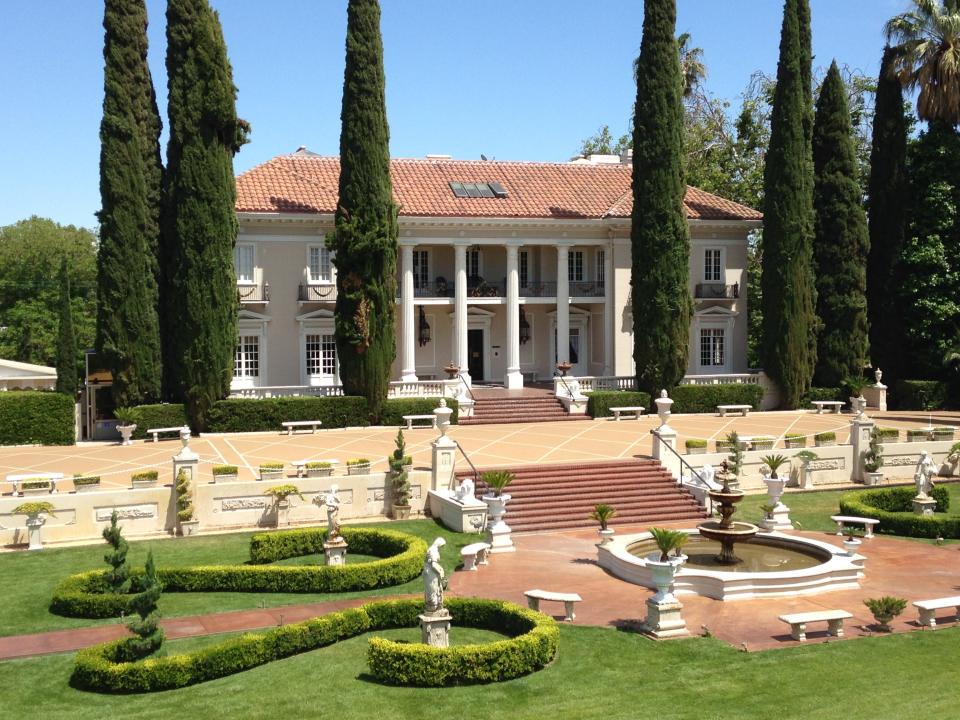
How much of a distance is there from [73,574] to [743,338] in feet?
112

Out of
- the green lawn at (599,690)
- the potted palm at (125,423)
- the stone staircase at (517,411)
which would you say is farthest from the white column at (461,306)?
the green lawn at (599,690)

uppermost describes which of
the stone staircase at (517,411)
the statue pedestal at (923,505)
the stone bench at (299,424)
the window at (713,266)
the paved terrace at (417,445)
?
the window at (713,266)

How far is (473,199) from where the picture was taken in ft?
151

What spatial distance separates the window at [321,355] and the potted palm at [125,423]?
904cm

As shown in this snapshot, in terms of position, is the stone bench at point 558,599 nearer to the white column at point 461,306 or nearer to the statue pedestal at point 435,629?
the statue pedestal at point 435,629

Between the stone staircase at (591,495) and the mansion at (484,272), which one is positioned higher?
the mansion at (484,272)

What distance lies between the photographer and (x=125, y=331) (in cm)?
3628

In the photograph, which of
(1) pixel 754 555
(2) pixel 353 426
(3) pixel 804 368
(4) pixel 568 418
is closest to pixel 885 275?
(3) pixel 804 368

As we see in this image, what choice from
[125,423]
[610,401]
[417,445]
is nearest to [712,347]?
[610,401]

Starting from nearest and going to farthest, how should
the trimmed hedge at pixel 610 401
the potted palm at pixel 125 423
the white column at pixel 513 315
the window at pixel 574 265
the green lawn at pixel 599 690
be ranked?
the green lawn at pixel 599 690 → the potted palm at pixel 125 423 → the trimmed hedge at pixel 610 401 → the white column at pixel 513 315 → the window at pixel 574 265

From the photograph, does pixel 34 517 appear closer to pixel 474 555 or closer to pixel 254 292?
pixel 474 555

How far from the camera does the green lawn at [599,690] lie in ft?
44.8

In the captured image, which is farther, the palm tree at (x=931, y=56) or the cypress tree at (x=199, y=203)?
the palm tree at (x=931, y=56)

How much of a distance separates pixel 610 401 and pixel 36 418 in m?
20.6
